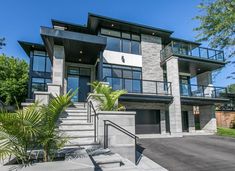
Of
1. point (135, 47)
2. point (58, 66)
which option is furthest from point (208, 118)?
point (58, 66)

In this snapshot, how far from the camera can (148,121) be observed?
50.3ft

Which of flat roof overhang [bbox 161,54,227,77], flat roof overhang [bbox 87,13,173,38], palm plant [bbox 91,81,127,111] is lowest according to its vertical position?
palm plant [bbox 91,81,127,111]

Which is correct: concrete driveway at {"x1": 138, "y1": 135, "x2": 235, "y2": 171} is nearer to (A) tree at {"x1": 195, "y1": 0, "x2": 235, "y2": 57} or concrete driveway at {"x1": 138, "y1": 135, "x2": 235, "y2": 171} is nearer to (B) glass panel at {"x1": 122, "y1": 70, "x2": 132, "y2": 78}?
(B) glass panel at {"x1": 122, "y1": 70, "x2": 132, "y2": 78}

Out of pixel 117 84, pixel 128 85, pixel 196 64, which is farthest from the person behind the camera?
pixel 196 64

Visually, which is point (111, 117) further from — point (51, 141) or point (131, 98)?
point (131, 98)

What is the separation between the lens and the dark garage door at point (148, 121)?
589 inches

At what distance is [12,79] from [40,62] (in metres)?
6.00

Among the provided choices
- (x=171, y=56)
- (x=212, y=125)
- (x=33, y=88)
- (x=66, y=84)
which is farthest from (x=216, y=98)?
(x=33, y=88)

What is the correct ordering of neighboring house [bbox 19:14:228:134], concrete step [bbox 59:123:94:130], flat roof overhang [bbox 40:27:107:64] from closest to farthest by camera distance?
concrete step [bbox 59:123:94:130], flat roof overhang [bbox 40:27:107:64], neighboring house [bbox 19:14:228:134]

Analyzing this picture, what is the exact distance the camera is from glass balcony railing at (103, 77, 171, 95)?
13260 millimetres

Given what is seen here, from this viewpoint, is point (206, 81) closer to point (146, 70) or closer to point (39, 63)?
point (146, 70)

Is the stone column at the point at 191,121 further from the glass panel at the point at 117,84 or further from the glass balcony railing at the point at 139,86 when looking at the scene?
the glass panel at the point at 117,84

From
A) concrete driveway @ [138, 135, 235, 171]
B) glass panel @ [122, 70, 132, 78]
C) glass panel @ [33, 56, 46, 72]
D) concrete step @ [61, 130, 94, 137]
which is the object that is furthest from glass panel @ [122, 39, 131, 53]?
concrete step @ [61, 130, 94, 137]

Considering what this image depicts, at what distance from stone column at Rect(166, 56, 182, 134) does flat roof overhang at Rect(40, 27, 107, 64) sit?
6155 mm
